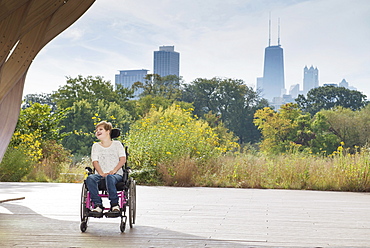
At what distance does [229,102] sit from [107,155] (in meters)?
40.1

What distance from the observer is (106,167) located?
468cm

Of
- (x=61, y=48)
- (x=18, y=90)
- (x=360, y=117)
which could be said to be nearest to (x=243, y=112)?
(x=360, y=117)

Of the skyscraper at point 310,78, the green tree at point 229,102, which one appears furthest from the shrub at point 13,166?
the skyscraper at point 310,78

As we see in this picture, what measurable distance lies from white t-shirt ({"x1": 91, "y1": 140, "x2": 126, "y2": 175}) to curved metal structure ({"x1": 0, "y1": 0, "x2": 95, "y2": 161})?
1.28m

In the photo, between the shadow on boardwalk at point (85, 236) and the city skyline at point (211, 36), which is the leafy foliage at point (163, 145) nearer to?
the shadow on boardwalk at point (85, 236)

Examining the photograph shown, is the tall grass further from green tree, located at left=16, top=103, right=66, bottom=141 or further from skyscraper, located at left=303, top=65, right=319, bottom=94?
skyscraper, located at left=303, top=65, right=319, bottom=94

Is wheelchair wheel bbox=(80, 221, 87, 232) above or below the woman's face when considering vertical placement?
below

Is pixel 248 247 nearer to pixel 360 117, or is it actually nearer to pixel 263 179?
pixel 263 179

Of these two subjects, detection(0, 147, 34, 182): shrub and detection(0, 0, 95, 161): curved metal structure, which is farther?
detection(0, 147, 34, 182): shrub

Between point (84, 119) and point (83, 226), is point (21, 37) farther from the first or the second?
point (84, 119)

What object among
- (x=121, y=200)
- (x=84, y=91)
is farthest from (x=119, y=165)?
(x=84, y=91)

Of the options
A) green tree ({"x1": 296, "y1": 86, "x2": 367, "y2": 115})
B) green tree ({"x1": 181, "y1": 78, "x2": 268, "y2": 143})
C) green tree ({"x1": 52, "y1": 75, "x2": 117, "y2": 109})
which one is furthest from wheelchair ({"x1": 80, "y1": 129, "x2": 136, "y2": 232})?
green tree ({"x1": 296, "y1": 86, "x2": 367, "y2": 115})

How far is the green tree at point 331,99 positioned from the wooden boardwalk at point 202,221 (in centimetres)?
3862

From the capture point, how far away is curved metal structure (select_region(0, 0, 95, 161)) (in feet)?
16.6
